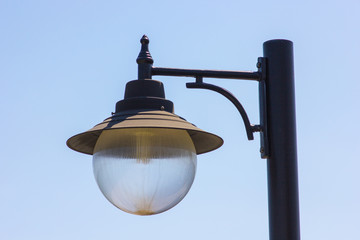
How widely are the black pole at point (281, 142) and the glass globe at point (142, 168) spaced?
598 mm

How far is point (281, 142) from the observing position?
4473 mm

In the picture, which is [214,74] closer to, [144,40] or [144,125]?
[144,40]

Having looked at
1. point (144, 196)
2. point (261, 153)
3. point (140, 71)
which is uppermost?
point (140, 71)

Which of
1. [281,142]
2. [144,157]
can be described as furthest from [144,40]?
[281,142]

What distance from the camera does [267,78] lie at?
464cm

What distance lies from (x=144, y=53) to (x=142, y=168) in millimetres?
932

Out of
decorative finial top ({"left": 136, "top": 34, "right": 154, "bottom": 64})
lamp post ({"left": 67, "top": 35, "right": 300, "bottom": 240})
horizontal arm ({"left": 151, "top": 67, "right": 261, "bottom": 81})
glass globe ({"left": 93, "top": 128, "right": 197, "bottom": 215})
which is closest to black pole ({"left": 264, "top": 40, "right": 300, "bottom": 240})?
lamp post ({"left": 67, "top": 35, "right": 300, "bottom": 240})

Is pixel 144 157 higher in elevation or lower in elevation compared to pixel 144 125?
lower

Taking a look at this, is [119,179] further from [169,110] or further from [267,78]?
[267,78]

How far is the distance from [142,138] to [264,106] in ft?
2.91

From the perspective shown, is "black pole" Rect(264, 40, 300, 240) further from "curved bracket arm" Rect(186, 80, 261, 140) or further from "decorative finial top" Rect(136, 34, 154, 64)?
"decorative finial top" Rect(136, 34, 154, 64)

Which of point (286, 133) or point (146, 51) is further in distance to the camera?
point (146, 51)

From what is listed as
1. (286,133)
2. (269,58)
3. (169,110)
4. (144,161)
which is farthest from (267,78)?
(144,161)

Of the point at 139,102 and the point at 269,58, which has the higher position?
the point at 269,58
